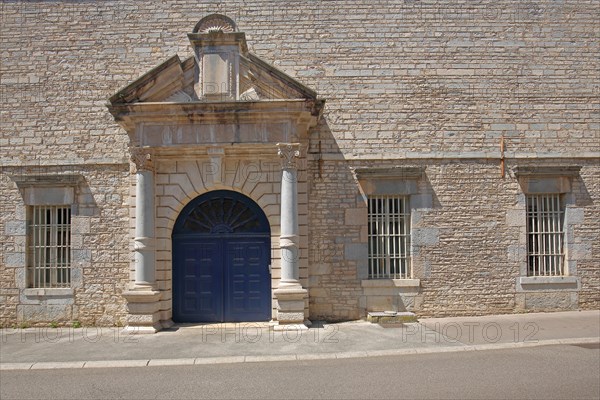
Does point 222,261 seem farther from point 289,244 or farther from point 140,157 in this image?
point 140,157

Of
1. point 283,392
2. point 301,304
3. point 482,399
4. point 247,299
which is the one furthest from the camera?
point 247,299

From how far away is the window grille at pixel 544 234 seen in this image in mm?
10867

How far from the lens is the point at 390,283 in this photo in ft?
34.2

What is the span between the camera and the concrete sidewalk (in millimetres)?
7559

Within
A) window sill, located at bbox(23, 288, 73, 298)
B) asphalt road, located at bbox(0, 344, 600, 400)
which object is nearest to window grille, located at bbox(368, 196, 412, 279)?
asphalt road, located at bbox(0, 344, 600, 400)

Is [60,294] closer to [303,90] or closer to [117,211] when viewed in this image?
[117,211]

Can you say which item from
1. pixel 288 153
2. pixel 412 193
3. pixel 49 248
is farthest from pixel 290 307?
pixel 49 248

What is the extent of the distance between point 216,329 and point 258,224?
80.9 inches

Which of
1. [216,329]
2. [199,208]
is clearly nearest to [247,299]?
[216,329]

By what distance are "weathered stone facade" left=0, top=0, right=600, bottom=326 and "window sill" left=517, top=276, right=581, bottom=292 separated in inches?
1.5

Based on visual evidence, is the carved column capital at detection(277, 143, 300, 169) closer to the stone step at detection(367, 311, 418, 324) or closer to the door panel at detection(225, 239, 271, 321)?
the door panel at detection(225, 239, 271, 321)

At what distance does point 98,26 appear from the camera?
10828mm

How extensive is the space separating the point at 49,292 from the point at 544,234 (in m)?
9.72

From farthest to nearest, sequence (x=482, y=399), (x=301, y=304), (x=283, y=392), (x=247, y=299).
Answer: (x=247, y=299), (x=301, y=304), (x=283, y=392), (x=482, y=399)
